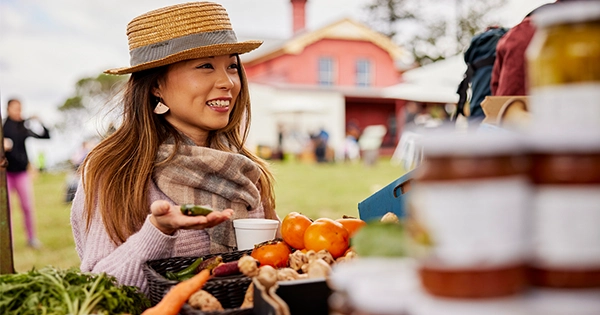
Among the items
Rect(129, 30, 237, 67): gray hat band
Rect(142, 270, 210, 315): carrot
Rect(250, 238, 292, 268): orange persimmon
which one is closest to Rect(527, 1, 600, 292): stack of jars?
Rect(142, 270, 210, 315): carrot

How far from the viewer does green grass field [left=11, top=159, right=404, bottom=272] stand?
23.6 feet

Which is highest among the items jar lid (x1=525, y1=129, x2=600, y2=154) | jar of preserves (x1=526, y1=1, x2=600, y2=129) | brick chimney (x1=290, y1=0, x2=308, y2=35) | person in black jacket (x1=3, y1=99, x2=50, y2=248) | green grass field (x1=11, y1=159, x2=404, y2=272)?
brick chimney (x1=290, y1=0, x2=308, y2=35)

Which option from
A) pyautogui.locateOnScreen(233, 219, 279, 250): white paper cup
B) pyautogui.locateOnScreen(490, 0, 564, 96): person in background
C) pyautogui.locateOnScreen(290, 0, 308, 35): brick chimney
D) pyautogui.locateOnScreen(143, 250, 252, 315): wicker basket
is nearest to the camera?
pyautogui.locateOnScreen(143, 250, 252, 315): wicker basket

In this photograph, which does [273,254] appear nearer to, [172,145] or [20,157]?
[172,145]

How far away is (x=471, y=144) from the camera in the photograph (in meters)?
0.66

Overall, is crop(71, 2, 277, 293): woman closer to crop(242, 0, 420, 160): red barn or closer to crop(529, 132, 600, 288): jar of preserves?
crop(529, 132, 600, 288): jar of preserves

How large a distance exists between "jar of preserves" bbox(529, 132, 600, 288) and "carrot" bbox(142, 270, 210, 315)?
891 millimetres

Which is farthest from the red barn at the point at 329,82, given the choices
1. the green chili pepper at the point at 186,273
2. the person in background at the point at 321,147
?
the green chili pepper at the point at 186,273

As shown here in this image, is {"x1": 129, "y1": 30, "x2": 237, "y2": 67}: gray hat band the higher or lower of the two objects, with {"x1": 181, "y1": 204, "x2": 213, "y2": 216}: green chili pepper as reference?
higher

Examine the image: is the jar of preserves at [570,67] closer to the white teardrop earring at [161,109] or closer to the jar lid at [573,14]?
the jar lid at [573,14]

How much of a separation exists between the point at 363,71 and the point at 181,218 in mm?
25822

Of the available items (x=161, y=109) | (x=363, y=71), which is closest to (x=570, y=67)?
(x=161, y=109)

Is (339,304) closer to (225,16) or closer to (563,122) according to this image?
(563,122)

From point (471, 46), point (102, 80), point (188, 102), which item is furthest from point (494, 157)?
point (102, 80)
